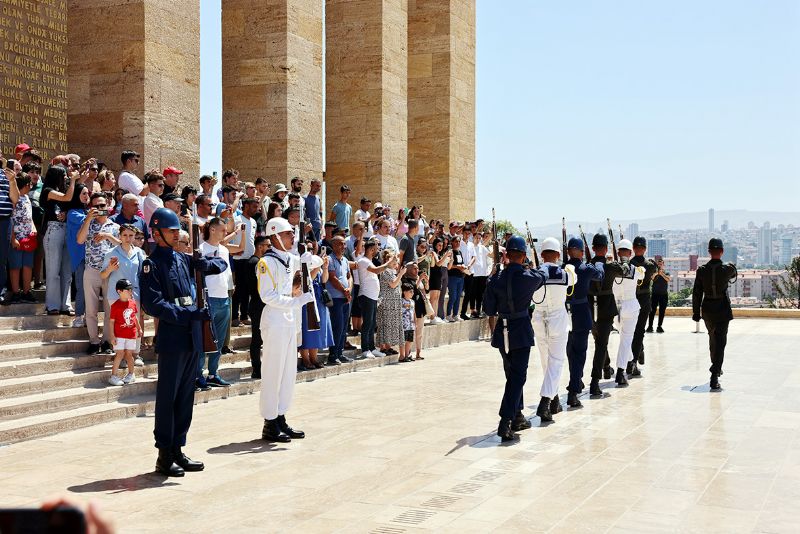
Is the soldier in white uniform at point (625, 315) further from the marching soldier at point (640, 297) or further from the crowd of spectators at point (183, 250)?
the crowd of spectators at point (183, 250)

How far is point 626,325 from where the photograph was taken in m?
12.6

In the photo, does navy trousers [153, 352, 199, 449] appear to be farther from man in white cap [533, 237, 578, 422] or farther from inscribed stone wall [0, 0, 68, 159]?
inscribed stone wall [0, 0, 68, 159]

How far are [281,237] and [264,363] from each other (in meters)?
1.19

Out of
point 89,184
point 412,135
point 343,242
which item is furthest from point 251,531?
point 412,135

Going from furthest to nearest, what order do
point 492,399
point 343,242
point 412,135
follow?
point 412,135 → point 343,242 → point 492,399

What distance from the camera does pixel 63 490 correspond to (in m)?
6.59

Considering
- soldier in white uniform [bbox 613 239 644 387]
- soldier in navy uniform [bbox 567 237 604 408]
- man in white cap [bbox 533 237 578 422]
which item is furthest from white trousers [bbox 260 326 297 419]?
soldier in white uniform [bbox 613 239 644 387]

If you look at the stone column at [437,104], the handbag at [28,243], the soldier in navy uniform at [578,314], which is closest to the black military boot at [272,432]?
the soldier in navy uniform at [578,314]

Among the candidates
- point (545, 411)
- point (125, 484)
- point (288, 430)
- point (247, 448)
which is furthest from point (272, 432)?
point (545, 411)

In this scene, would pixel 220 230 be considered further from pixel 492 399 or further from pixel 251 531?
pixel 251 531

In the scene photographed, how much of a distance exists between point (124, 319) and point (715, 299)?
7.79 metres

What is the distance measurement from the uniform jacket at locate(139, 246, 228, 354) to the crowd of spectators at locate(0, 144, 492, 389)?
0.26m

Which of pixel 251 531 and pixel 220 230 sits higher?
pixel 220 230

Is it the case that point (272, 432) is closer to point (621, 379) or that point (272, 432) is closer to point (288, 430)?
point (288, 430)
